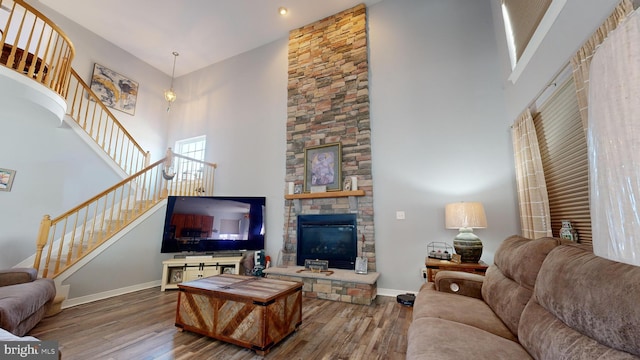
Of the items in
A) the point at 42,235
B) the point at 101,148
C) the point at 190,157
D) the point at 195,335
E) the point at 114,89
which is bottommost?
the point at 195,335

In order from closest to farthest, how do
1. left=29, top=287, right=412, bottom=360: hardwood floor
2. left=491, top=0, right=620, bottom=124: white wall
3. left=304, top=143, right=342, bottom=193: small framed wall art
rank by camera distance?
1. left=491, top=0, right=620, bottom=124: white wall
2. left=29, top=287, right=412, bottom=360: hardwood floor
3. left=304, top=143, right=342, bottom=193: small framed wall art

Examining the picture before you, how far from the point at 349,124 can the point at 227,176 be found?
110 inches

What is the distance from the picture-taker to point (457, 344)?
48.4 inches

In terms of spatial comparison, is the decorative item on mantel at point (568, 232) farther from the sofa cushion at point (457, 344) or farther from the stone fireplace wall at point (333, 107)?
the stone fireplace wall at point (333, 107)

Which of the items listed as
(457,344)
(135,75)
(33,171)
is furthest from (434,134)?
(135,75)

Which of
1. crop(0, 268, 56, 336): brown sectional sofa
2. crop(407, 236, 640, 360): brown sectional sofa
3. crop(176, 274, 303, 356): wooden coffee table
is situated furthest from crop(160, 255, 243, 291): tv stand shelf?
crop(407, 236, 640, 360): brown sectional sofa

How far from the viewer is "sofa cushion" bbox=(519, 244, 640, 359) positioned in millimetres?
785

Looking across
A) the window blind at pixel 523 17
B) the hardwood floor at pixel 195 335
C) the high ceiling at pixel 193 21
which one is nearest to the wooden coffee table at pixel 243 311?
the hardwood floor at pixel 195 335

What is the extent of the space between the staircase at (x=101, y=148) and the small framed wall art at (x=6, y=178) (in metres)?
0.70

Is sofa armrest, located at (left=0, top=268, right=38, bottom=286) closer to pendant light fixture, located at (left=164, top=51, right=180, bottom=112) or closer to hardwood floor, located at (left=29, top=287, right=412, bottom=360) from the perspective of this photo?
hardwood floor, located at (left=29, top=287, right=412, bottom=360)

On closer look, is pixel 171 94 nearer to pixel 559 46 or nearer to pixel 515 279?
pixel 559 46

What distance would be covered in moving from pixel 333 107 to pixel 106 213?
4493mm

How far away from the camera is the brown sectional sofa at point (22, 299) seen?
1.89 m

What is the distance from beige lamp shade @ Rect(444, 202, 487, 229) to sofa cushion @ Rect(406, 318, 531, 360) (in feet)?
5.27
